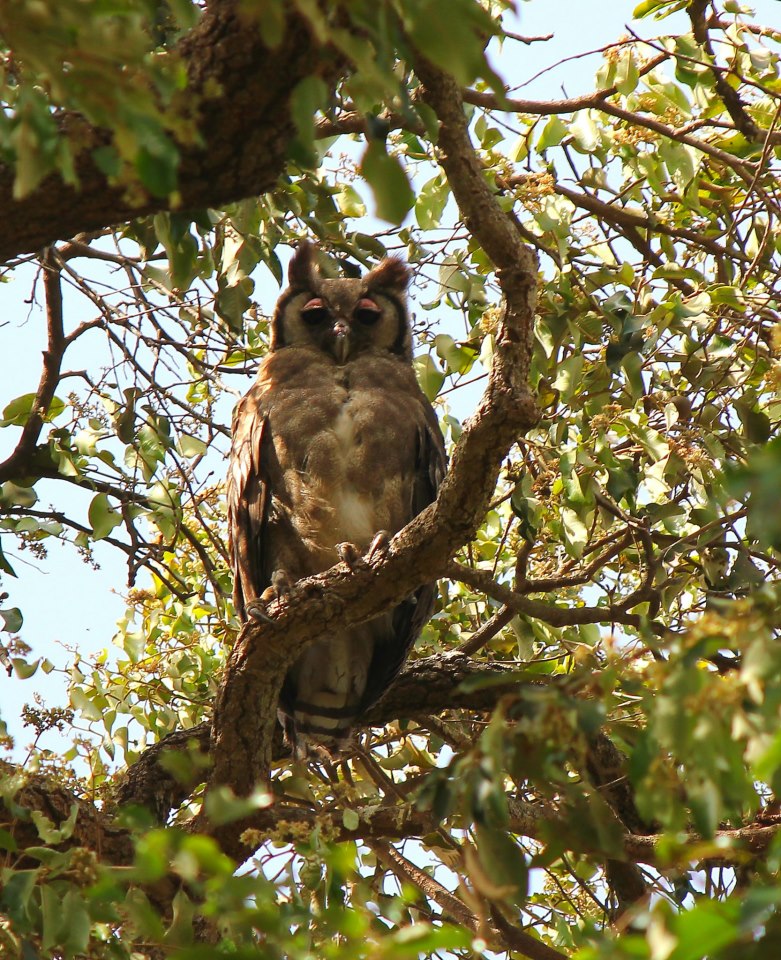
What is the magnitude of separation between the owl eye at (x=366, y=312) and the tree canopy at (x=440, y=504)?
11.8 inches

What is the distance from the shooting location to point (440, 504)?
2.78 meters

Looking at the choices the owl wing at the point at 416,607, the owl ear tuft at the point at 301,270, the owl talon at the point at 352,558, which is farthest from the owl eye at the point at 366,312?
the owl talon at the point at 352,558

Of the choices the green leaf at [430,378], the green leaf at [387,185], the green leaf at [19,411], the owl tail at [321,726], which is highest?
the green leaf at [19,411]

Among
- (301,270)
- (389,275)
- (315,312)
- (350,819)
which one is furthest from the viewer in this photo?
(389,275)

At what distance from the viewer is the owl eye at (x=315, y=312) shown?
14.8 ft

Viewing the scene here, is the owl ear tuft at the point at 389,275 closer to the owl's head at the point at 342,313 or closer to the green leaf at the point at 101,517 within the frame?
the owl's head at the point at 342,313

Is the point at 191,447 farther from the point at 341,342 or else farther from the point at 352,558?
the point at 352,558

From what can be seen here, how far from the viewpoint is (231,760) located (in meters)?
3.18

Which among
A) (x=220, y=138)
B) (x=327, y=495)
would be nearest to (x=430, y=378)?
(x=327, y=495)

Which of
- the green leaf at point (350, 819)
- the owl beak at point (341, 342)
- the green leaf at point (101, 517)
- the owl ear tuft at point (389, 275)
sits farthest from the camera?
the owl ear tuft at point (389, 275)

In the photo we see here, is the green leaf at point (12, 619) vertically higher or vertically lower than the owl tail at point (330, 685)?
higher

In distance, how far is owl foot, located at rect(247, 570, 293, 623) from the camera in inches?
122

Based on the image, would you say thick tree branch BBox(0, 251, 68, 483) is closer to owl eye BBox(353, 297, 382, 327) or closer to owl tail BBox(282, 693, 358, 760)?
owl eye BBox(353, 297, 382, 327)

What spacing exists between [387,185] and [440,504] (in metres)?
1.36
